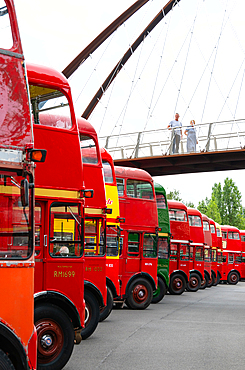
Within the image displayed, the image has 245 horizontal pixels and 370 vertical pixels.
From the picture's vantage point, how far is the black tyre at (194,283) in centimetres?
2648

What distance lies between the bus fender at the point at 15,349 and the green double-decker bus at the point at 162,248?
14584 mm

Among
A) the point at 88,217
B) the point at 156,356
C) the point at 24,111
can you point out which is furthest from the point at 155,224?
the point at 24,111

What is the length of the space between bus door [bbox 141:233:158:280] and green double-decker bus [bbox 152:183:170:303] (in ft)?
6.15

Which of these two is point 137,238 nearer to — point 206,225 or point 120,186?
point 120,186

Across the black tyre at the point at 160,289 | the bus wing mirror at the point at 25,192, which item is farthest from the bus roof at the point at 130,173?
the bus wing mirror at the point at 25,192

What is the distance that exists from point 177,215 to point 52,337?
16.7 m

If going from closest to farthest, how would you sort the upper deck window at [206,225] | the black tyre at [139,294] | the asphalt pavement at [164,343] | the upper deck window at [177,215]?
1. the asphalt pavement at [164,343]
2. the black tyre at [139,294]
3. the upper deck window at [177,215]
4. the upper deck window at [206,225]

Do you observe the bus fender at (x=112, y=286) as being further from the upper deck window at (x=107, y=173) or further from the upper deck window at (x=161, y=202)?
the upper deck window at (x=161, y=202)

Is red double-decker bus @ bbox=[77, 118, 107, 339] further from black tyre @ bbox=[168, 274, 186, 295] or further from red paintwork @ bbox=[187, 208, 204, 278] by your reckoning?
red paintwork @ bbox=[187, 208, 204, 278]

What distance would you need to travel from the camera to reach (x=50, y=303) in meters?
7.81

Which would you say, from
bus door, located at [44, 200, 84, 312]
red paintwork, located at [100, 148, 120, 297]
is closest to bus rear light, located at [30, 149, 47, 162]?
bus door, located at [44, 200, 84, 312]

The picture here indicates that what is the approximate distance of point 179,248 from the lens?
23812 mm

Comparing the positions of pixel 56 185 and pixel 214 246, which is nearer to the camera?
pixel 56 185

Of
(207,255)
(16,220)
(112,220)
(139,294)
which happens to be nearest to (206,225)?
(207,255)
